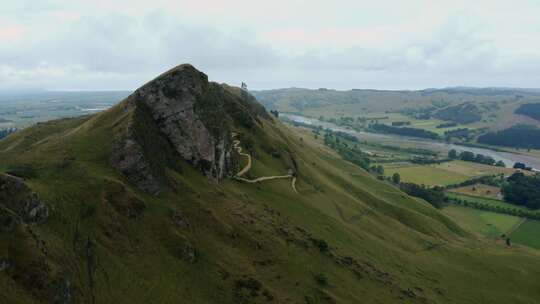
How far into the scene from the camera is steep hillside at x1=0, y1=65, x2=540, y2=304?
6400 centimetres

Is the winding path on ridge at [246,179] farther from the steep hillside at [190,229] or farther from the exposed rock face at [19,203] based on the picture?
the exposed rock face at [19,203]

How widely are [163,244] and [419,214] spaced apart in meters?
130

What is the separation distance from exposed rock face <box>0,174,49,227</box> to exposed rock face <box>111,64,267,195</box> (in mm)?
21650

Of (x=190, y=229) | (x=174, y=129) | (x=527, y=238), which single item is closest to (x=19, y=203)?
(x=190, y=229)

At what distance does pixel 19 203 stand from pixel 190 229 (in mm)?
32493

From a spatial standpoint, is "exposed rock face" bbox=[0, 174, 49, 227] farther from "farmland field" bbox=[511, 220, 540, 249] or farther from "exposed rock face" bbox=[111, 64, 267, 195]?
"farmland field" bbox=[511, 220, 540, 249]

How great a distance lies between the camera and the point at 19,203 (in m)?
62.5

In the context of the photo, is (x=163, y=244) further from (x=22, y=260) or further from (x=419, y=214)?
(x=419, y=214)

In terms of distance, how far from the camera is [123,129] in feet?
303

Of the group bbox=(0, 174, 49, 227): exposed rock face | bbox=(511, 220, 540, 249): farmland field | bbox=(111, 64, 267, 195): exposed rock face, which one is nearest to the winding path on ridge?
bbox=(111, 64, 267, 195): exposed rock face

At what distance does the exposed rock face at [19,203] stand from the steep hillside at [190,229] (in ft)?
0.69

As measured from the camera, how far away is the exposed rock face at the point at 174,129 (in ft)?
285

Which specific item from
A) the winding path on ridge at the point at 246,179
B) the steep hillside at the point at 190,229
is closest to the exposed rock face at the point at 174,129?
the steep hillside at the point at 190,229

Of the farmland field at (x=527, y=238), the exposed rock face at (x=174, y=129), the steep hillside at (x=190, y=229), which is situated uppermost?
the exposed rock face at (x=174, y=129)
